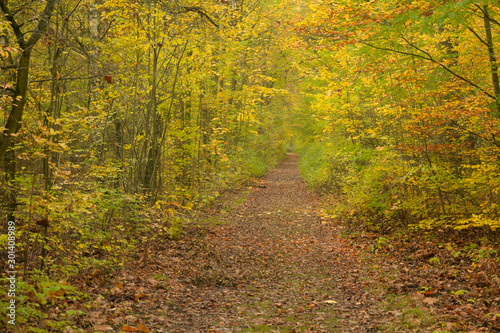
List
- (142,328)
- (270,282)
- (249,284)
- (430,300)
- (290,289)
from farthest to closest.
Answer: (270,282) < (249,284) < (290,289) < (430,300) < (142,328)

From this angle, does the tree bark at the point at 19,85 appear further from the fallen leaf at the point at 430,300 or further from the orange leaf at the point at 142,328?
the fallen leaf at the point at 430,300

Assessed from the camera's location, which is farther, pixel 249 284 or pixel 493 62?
pixel 249 284

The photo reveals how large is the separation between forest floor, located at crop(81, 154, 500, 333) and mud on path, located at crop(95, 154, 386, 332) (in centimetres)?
2

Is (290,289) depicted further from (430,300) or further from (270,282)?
(430,300)

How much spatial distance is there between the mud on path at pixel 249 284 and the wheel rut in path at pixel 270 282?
0.05 feet

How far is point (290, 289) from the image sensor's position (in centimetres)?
687

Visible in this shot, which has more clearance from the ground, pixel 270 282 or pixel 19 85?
pixel 19 85

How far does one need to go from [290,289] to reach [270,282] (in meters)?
0.53

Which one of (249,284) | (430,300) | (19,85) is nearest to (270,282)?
(249,284)

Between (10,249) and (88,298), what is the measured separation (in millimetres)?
1316

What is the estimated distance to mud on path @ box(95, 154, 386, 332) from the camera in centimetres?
520

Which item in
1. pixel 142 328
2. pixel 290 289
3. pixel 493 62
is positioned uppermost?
pixel 493 62

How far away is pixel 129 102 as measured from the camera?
9164 millimetres

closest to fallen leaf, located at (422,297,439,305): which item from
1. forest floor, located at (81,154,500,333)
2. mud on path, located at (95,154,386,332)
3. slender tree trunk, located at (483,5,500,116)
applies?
forest floor, located at (81,154,500,333)
